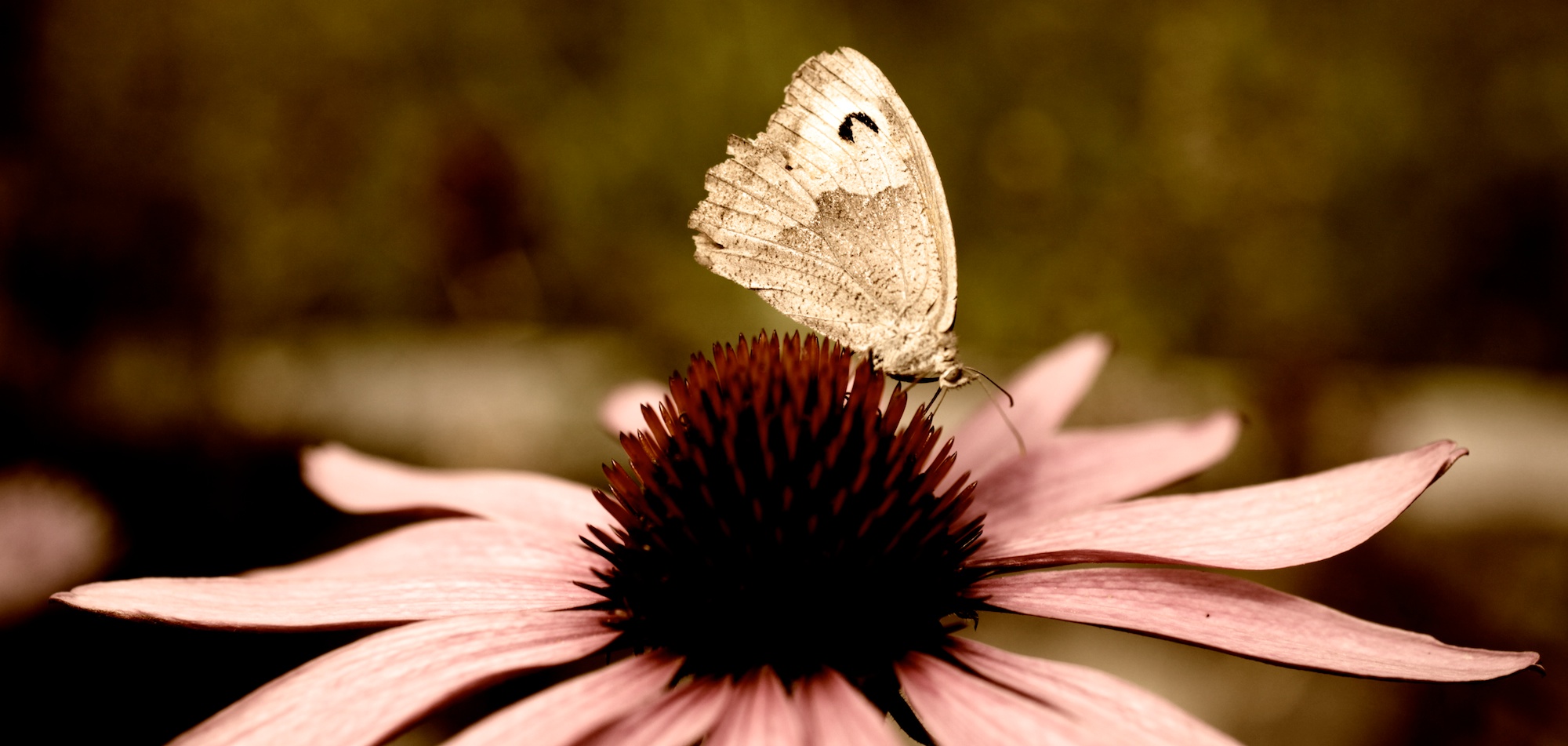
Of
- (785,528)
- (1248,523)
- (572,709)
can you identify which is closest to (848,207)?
(785,528)

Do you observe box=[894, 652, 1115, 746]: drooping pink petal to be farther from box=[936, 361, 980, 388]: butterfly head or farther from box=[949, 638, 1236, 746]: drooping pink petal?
box=[936, 361, 980, 388]: butterfly head

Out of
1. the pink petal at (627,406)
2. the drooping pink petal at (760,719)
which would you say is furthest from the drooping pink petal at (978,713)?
the pink petal at (627,406)

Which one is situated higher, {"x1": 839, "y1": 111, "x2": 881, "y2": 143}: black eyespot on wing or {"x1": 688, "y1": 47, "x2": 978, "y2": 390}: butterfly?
{"x1": 839, "y1": 111, "x2": 881, "y2": 143}: black eyespot on wing

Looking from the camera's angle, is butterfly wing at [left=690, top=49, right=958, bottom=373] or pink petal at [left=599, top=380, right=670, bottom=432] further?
pink petal at [left=599, top=380, right=670, bottom=432]

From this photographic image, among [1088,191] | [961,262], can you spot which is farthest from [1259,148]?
[961,262]

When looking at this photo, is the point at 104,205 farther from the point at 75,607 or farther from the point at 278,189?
the point at 75,607

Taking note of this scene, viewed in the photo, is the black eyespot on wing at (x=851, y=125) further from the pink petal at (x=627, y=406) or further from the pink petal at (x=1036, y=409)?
the pink petal at (x=627, y=406)

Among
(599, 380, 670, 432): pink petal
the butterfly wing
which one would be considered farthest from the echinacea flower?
(599, 380, 670, 432): pink petal
